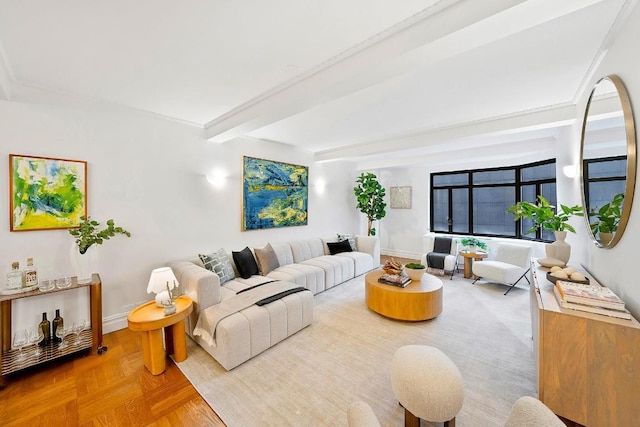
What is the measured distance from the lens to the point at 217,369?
7.58 feet

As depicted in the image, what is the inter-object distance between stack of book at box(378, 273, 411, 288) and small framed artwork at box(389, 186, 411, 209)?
3.83m

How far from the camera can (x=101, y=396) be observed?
200 cm

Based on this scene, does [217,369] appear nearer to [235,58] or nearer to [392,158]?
[235,58]

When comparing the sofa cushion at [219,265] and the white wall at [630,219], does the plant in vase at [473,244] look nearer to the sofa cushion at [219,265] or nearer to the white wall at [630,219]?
the white wall at [630,219]

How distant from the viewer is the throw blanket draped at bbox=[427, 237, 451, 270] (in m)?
5.02

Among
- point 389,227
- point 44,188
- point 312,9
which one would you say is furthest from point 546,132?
point 44,188

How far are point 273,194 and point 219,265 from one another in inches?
70.7

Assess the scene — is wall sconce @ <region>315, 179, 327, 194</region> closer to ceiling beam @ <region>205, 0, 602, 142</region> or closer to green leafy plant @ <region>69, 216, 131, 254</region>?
ceiling beam @ <region>205, 0, 602, 142</region>

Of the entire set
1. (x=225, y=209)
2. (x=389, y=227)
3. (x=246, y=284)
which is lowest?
(x=246, y=284)

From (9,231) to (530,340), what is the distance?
5420 millimetres

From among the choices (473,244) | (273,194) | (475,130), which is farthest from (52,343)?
(473,244)

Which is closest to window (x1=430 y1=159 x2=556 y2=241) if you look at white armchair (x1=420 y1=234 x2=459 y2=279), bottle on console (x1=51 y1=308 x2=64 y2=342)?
white armchair (x1=420 y1=234 x2=459 y2=279)

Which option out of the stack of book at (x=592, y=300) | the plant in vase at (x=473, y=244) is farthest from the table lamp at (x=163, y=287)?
the plant in vase at (x=473, y=244)

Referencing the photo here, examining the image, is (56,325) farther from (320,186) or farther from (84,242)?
(320,186)
